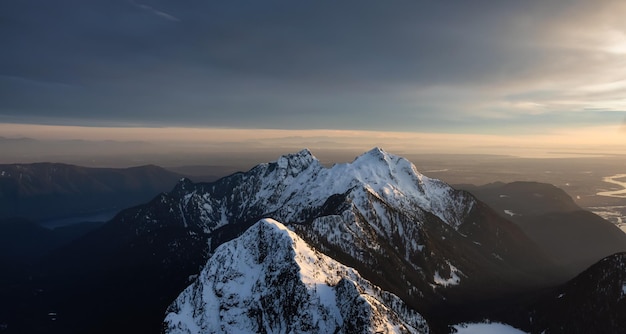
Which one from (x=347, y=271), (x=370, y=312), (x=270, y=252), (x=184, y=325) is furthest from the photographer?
(x=347, y=271)

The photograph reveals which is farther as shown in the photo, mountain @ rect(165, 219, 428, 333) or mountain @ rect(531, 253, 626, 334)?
mountain @ rect(531, 253, 626, 334)

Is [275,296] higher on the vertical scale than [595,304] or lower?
higher

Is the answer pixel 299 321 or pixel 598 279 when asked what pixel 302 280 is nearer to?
pixel 299 321

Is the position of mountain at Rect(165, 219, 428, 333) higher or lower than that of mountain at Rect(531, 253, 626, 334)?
higher

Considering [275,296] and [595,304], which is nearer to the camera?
[275,296]

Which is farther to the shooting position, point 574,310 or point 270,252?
point 574,310

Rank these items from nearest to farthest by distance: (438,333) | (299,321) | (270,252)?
(299,321) → (270,252) → (438,333)

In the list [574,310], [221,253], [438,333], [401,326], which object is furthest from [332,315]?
[574,310]

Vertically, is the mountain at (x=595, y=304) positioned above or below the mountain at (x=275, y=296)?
below
